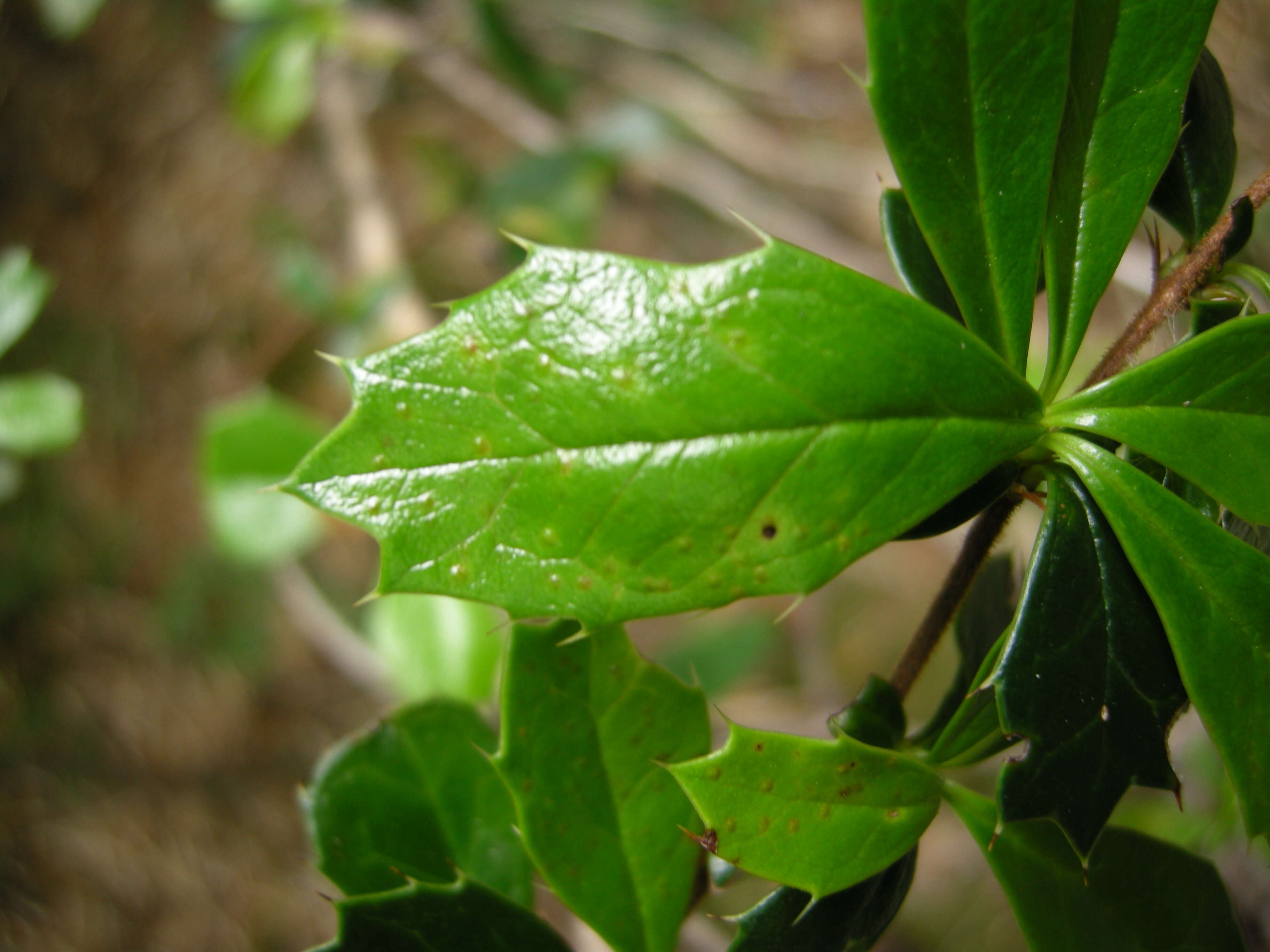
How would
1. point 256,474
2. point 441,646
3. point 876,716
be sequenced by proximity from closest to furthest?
1. point 876,716
2. point 441,646
3. point 256,474

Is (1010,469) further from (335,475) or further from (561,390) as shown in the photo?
(335,475)

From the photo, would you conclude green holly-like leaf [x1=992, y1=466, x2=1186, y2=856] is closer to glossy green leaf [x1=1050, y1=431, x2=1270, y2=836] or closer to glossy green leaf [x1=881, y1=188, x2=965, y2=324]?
glossy green leaf [x1=1050, y1=431, x2=1270, y2=836]

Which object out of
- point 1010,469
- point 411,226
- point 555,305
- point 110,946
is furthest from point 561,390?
point 110,946

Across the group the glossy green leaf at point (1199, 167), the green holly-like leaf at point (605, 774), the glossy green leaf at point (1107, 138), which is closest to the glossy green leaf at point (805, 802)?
the green holly-like leaf at point (605, 774)

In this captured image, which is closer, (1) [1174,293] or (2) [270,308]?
(1) [1174,293]

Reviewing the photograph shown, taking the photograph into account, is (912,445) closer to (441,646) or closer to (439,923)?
(439,923)

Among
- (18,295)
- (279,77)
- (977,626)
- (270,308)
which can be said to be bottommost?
(270,308)

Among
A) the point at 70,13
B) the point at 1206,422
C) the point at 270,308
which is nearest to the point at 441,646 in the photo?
the point at 1206,422
